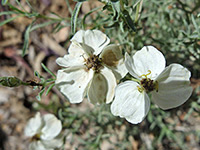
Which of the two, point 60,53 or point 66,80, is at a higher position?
point 66,80

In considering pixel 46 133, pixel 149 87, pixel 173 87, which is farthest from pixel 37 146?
pixel 173 87

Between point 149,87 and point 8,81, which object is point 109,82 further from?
point 8,81

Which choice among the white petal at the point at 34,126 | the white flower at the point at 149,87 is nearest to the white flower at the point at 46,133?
the white petal at the point at 34,126

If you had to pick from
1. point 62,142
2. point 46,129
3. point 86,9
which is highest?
point 86,9

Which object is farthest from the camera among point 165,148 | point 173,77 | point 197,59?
point 165,148

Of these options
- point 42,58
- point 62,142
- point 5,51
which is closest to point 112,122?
point 62,142

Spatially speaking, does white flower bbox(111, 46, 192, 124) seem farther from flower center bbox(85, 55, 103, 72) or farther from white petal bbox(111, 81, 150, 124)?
flower center bbox(85, 55, 103, 72)

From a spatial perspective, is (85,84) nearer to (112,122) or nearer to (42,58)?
(112,122)
